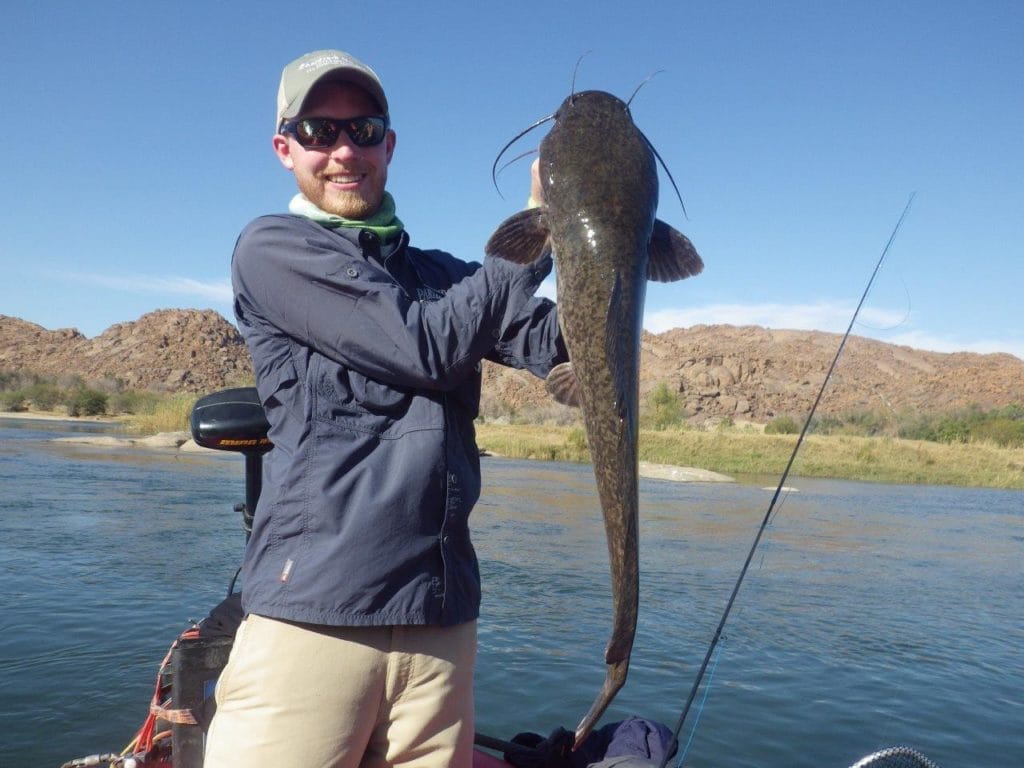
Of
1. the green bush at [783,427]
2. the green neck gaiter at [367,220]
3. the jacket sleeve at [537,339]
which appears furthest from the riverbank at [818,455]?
the green neck gaiter at [367,220]

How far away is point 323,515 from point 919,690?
616cm

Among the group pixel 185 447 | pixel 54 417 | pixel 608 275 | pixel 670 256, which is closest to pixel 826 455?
pixel 185 447

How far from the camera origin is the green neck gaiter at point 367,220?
2.02m

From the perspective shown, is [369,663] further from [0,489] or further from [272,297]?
[0,489]

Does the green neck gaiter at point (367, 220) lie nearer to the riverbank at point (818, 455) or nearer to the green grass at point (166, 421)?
Answer: the riverbank at point (818, 455)

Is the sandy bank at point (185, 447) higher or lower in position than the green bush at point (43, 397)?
lower

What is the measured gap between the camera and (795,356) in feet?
291

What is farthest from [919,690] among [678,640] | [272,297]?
[272,297]

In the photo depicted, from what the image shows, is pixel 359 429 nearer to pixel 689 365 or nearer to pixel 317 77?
pixel 317 77

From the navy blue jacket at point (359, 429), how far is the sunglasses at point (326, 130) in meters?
0.25

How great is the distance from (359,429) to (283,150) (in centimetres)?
83

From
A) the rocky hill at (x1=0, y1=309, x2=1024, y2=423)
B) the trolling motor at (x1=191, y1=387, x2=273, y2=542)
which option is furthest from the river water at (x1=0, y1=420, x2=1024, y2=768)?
the rocky hill at (x1=0, y1=309, x2=1024, y2=423)

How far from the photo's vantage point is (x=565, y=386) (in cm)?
187

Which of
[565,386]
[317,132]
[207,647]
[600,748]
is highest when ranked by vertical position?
[317,132]
